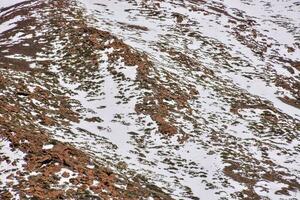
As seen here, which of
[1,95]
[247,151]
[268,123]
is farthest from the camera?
[268,123]

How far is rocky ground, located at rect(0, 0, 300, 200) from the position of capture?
53.2 feet

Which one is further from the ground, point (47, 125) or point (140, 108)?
point (47, 125)

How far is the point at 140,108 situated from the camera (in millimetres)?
25656

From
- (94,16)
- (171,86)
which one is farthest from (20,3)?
(171,86)

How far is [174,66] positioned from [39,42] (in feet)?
36.0

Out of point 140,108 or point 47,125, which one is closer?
point 47,125

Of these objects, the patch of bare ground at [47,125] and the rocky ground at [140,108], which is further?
the rocky ground at [140,108]

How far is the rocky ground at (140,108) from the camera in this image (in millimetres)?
16203

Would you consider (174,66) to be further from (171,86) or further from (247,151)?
(247,151)

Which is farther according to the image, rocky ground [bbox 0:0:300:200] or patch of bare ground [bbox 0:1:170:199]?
rocky ground [bbox 0:0:300:200]

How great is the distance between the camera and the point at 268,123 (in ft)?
91.7

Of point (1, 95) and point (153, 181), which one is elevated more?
point (1, 95)

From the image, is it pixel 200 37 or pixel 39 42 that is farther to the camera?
pixel 200 37

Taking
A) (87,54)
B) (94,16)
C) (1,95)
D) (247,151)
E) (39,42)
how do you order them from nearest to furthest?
(1,95) → (247,151) → (87,54) → (39,42) → (94,16)
